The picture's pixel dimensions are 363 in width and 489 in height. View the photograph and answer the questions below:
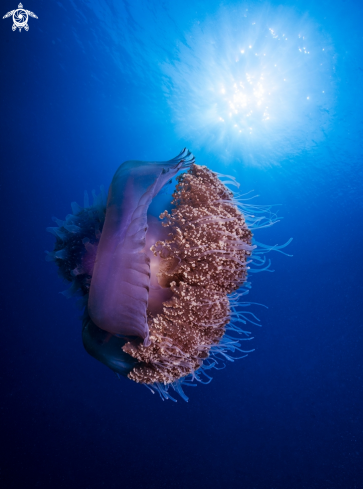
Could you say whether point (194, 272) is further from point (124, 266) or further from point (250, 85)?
point (250, 85)

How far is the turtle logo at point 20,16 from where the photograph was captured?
7.24m

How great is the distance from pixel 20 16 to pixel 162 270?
10309 mm

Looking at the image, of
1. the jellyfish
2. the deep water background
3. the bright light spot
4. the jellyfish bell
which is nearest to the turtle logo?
the deep water background

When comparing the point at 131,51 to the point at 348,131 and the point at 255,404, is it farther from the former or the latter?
the point at 255,404

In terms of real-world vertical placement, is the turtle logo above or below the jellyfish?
above

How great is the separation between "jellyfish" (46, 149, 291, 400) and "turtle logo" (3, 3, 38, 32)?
356 inches

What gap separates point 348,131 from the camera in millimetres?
7656

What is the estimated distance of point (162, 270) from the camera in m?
1.87

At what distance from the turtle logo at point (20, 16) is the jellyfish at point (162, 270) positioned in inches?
356

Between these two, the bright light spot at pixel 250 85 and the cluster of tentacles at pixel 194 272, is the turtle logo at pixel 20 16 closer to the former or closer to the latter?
the bright light spot at pixel 250 85

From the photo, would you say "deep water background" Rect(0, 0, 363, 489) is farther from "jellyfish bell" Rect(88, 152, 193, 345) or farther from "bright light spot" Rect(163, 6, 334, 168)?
"jellyfish bell" Rect(88, 152, 193, 345)

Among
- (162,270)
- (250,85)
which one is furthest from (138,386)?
(250,85)

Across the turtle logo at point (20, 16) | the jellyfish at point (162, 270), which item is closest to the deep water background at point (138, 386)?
the turtle logo at point (20, 16)

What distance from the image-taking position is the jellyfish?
5.41 feet
